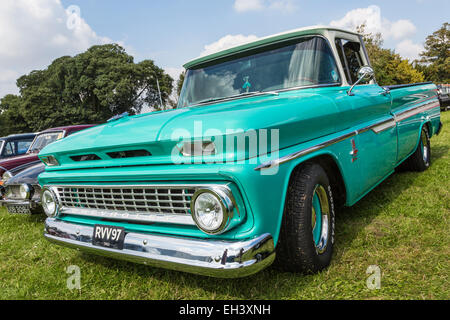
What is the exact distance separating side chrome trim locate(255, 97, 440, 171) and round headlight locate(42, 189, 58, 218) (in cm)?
172

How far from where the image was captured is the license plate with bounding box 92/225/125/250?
6.82 feet

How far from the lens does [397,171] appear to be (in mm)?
5094

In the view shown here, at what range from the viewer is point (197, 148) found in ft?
6.04

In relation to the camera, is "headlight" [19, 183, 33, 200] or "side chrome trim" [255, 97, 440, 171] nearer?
"side chrome trim" [255, 97, 440, 171]

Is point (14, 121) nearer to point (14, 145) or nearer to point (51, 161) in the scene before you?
point (14, 145)

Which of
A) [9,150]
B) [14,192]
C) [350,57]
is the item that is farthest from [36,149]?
[350,57]

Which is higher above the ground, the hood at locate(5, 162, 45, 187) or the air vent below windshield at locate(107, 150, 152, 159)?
the air vent below windshield at locate(107, 150, 152, 159)

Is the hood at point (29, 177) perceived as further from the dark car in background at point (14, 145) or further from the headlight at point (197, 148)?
the headlight at point (197, 148)

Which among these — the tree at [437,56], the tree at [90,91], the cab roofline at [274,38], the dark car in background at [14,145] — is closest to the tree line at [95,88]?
the tree at [90,91]

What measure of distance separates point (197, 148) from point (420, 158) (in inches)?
163

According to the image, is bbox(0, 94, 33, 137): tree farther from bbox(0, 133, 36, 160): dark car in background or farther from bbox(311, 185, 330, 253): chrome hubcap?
bbox(311, 185, 330, 253): chrome hubcap

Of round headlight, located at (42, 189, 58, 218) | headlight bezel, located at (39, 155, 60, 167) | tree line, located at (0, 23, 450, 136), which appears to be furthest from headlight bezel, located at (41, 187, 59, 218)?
tree line, located at (0, 23, 450, 136)

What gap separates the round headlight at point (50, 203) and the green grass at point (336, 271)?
1.78ft

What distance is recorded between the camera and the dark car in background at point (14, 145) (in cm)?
727
